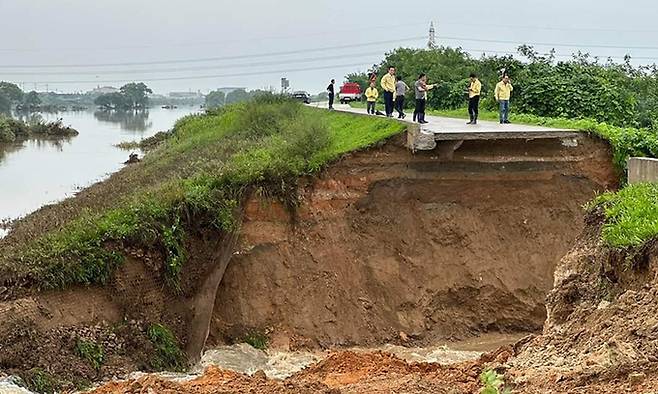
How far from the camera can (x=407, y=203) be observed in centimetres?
1850

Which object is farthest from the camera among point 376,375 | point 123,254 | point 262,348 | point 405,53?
point 405,53

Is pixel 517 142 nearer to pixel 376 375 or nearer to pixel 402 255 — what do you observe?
pixel 402 255

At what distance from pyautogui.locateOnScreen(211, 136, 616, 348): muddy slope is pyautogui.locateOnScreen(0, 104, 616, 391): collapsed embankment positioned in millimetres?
23

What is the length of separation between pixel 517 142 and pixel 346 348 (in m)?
5.90

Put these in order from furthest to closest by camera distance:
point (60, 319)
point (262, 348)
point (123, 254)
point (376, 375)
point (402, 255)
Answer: point (402, 255) → point (262, 348) → point (123, 254) → point (60, 319) → point (376, 375)

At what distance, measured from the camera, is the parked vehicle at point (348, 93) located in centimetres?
4484

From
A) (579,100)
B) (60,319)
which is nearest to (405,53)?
(579,100)

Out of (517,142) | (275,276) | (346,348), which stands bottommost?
(346,348)

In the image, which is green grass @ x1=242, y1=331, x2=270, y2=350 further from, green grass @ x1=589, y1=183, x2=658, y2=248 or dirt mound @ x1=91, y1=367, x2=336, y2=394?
green grass @ x1=589, y1=183, x2=658, y2=248

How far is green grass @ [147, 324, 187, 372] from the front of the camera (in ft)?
46.0

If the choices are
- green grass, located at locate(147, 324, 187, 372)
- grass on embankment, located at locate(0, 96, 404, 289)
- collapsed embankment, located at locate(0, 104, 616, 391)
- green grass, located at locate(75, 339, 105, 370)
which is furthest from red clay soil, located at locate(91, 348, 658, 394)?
collapsed embankment, located at locate(0, 104, 616, 391)

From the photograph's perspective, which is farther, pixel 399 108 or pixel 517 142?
pixel 399 108

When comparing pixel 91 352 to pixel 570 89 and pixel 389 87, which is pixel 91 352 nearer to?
pixel 389 87

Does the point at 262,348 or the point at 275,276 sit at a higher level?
the point at 275,276
